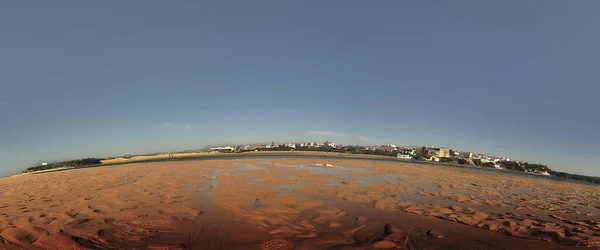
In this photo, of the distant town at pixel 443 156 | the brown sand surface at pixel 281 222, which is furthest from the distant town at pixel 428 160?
the brown sand surface at pixel 281 222

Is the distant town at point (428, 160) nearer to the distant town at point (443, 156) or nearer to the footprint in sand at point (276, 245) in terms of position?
the distant town at point (443, 156)

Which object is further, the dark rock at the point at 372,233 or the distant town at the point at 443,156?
the distant town at the point at 443,156

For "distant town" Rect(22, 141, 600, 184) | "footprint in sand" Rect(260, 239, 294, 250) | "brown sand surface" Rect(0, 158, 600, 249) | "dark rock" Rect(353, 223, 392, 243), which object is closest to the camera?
"footprint in sand" Rect(260, 239, 294, 250)

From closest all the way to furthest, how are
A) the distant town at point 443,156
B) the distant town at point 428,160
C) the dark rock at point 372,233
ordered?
1. the dark rock at point 372,233
2. the distant town at point 428,160
3. the distant town at point 443,156

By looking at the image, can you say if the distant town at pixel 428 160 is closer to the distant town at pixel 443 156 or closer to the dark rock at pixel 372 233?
the distant town at pixel 443 156

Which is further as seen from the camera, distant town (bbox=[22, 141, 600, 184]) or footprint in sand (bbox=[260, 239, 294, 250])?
distant town (bbox=[22, 141, 600, 184])

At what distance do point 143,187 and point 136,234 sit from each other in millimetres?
8954

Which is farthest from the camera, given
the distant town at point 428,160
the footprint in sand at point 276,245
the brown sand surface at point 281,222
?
the distant town at point 428,160

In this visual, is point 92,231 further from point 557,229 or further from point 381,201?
point 557,229

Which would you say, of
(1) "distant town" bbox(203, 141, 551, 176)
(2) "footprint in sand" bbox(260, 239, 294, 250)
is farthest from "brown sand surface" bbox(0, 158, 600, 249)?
(1) "distant town" bbox(203, 141, 551, 176)

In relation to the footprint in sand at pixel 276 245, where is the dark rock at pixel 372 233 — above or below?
below

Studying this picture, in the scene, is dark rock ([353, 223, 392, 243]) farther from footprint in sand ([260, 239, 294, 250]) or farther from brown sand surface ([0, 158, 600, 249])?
footprint in sand ([260, 239, 294, 250])

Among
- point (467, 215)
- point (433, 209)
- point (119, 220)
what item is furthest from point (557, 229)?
point (119, 220)

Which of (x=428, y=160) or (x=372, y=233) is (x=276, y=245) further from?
(x=428, y=160)
